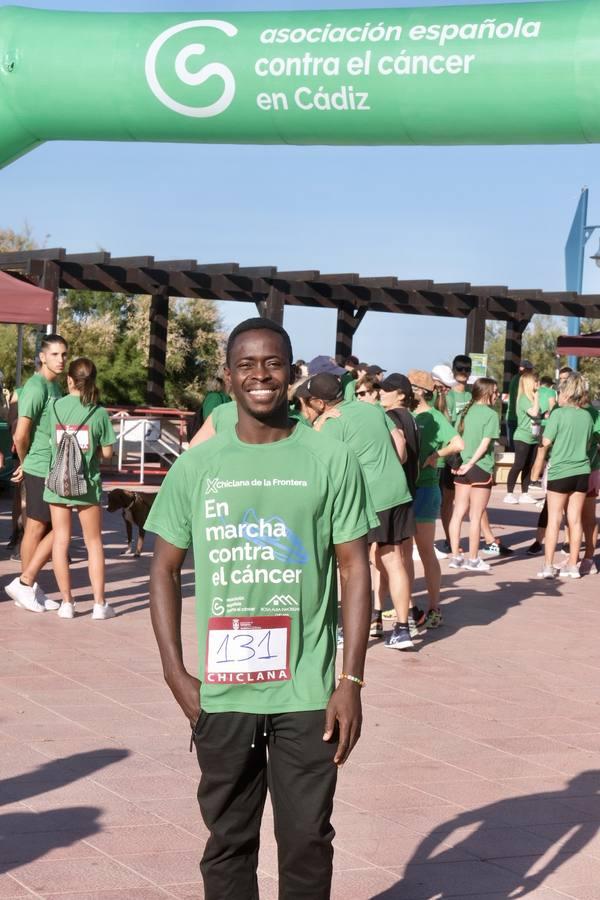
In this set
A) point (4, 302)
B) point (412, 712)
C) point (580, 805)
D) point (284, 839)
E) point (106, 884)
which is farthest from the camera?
point (4, 302)

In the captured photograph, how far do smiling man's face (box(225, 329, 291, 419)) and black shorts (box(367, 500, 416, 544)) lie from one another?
16.1 feet

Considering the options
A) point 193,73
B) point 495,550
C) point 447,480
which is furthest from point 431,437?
point 495,550

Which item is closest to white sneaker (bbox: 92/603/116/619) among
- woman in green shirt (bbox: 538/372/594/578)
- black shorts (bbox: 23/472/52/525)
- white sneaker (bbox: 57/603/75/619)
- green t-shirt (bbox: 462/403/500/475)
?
white sneaker (bbox: 57/603/75/619)

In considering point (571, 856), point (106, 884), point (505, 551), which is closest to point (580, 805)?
point (571, 856)

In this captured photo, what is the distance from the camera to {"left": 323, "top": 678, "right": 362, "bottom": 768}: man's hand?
3219mm

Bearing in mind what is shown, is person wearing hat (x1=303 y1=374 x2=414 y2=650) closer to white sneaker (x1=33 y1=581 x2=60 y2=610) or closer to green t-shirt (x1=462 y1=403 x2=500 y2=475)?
white sneaker (x1=33 y1=581 x2=60 y2=610)

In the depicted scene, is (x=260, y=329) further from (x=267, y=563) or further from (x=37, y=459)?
(x=37, y=459)

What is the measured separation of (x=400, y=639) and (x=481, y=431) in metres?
4.30

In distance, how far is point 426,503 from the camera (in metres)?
9.41

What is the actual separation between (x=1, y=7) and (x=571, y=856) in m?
6.01

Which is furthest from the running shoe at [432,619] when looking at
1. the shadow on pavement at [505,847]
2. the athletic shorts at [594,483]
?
the shadow on pavement at [505,847]

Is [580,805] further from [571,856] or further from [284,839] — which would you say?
[284,839]

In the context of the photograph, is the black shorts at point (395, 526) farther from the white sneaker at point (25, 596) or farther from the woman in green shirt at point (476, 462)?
the woman in green shirt at point (476, 462)

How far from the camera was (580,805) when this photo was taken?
17.7 feet
